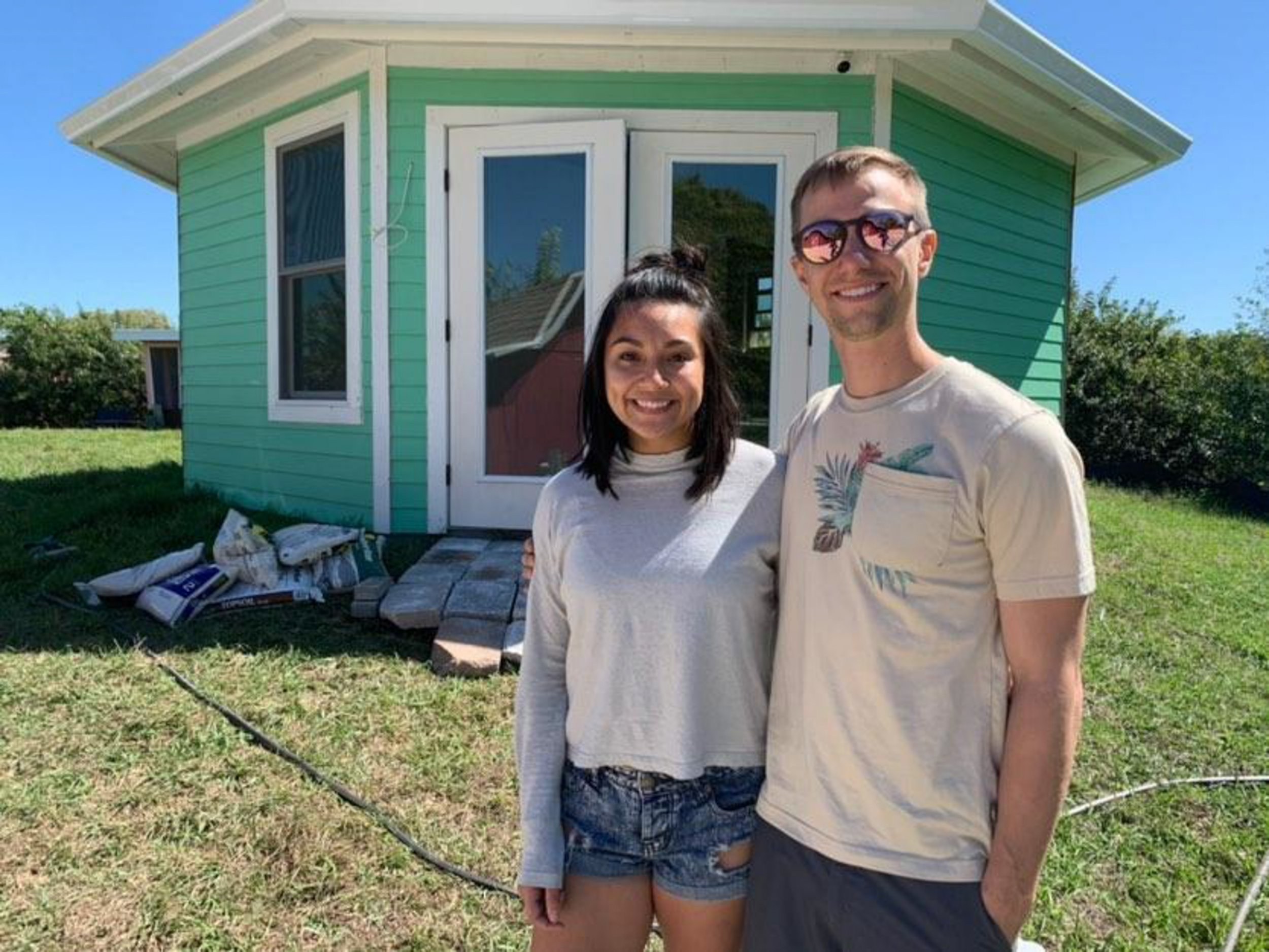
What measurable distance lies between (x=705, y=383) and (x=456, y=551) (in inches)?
133

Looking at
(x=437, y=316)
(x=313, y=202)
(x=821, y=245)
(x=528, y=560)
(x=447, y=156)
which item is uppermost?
(x=447, y=156)

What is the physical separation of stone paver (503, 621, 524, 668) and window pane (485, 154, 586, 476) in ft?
5.15

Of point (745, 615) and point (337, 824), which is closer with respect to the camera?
point (745, 615)

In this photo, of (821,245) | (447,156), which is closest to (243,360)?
(447,156)

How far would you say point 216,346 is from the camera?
21.7ft

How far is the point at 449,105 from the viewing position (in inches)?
195

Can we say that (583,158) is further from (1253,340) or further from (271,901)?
(1253,340)

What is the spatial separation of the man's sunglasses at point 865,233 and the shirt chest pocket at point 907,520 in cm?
32

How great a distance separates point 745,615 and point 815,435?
30 cm

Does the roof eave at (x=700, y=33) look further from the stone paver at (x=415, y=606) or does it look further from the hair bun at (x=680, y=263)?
the hair bun at (x=680, y=263)

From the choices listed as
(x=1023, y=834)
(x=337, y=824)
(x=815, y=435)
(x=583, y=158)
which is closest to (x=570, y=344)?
(x=583, y=158)

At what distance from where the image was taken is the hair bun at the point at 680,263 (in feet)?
4.69

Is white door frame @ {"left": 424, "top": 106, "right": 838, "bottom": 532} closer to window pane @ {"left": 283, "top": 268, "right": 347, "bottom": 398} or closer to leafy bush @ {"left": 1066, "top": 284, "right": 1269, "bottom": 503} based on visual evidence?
window pane @ {"left": 283, "top": 268, "right": 347, "bottom": 398}

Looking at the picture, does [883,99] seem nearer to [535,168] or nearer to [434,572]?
[535,168]
